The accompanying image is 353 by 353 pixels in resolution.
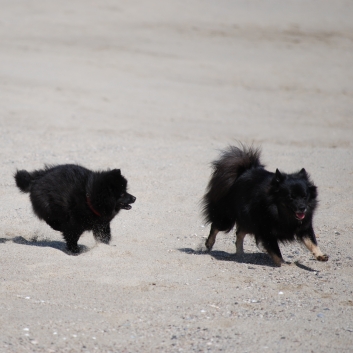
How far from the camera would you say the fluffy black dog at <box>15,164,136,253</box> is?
7285 mm

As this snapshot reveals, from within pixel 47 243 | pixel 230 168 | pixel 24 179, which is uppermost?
pixel 230 168

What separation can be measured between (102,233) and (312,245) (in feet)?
8.01

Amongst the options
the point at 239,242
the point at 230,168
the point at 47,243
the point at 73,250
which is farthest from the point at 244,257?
the point at 47,243

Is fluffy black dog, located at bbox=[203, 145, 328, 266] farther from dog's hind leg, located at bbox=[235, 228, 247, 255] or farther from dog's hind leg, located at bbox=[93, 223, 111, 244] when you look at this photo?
dog's hind leg, located at bbox=[93, 223, 111, 244]

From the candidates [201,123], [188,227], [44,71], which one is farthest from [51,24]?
[188,227]

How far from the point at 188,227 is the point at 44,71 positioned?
40.1 ft

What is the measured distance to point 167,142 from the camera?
1403 centimetres

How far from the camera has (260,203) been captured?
7.14 meters

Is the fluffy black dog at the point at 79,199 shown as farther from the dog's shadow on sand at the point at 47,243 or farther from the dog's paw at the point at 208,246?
the dog's paw at the point at 208,246

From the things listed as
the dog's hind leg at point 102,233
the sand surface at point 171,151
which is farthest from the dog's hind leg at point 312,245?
the dog's hind leg at point 102,233

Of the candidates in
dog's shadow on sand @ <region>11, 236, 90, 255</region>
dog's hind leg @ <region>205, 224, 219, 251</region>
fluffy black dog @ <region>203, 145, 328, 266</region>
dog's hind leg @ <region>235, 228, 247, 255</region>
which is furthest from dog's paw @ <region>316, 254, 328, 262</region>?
dog's shadow on sand @ <region>11, 236, 90, 255</region>

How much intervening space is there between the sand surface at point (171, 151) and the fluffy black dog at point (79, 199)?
12.2 inches

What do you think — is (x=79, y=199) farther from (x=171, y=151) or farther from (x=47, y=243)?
(x=171, y=151)

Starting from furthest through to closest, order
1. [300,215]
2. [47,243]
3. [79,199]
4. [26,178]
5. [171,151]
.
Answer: [171,151] < [47,243] < [26,178] < [79,199] < [300,215]
